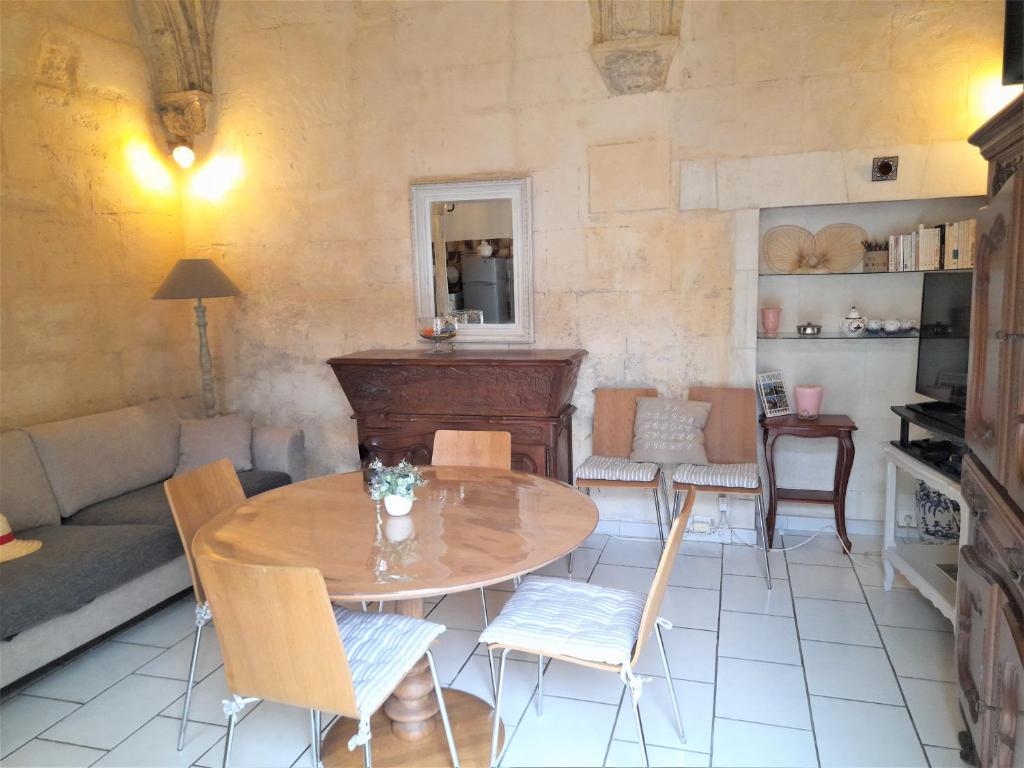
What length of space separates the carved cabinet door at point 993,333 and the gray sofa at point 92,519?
3.27 metres

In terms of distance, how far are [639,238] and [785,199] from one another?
0.81 m

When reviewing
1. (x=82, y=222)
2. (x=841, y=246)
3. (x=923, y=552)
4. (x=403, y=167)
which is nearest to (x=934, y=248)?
(x=841, y=246)

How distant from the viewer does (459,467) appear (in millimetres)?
3158

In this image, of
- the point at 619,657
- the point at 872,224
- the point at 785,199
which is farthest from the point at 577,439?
the point at 619,657

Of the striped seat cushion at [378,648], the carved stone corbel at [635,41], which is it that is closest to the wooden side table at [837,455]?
the carved stone corbel at [635,41]

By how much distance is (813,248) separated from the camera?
418 centimetres

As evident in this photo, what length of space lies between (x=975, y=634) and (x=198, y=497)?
2.63 m

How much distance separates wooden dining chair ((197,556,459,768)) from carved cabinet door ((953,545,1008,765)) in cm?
161

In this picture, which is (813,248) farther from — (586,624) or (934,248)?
(586,624)

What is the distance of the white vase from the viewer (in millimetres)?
2506

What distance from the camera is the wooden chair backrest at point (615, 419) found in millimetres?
4230

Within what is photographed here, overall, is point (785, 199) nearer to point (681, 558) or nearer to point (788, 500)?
point (788, 500)

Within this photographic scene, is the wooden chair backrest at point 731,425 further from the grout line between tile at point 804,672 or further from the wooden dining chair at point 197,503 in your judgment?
the wooden dining chair at point 197,503

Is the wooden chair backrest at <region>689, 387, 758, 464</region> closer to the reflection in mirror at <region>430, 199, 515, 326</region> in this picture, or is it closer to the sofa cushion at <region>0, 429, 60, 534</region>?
the reflection in mirror at <region>430, 199, 515, 326</region>
